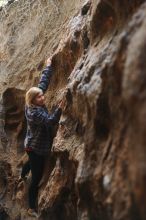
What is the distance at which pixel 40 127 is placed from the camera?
662cm

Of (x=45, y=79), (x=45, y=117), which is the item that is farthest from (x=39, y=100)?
(x=45, y=79)

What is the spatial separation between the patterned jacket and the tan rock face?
0.21 m

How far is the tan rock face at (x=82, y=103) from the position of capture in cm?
375

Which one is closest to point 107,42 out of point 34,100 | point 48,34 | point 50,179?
point 34,100

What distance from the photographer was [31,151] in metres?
6.75

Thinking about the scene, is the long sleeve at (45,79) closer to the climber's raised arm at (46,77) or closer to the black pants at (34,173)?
the climber's raised arm at (46,77)

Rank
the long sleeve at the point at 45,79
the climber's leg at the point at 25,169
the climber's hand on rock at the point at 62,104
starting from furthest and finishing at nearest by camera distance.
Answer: the climber's leg at the point at 25,169 < the long sleeve at the point at 45,79 < the climber's hand on rock at the point at 62,104

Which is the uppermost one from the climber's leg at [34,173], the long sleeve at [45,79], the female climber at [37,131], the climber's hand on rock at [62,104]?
the long sleeve at [45,79]

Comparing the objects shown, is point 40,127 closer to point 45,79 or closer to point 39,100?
point 39,100

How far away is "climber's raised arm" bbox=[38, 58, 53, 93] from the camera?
709 cm

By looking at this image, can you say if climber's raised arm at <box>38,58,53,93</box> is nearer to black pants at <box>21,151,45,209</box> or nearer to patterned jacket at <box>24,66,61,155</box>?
patterned jacket at <box>24,66,61,155</box>

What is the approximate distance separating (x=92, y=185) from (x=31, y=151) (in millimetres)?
1979

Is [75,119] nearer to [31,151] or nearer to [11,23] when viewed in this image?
[31,151]

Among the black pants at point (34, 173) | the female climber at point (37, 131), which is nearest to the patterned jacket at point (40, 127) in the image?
the female climber at point (37, 131)
